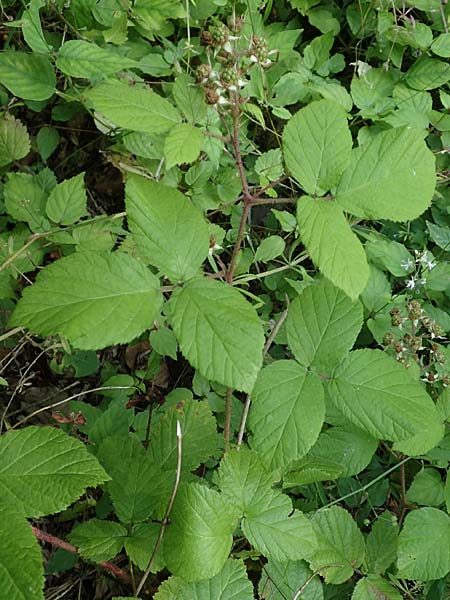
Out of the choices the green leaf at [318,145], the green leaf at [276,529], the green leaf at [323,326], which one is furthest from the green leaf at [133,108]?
the green leaf at [276,529]

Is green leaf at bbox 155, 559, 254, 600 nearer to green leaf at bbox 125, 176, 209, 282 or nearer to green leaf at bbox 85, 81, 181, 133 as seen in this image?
green leaf at bbox 125, 176, 209, 282

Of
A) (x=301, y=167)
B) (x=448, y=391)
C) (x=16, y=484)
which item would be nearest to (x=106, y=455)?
(x=16, y=484)

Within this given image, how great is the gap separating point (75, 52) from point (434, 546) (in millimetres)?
1852

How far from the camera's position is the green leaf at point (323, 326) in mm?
1440

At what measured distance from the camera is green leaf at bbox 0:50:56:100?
192 centimetres

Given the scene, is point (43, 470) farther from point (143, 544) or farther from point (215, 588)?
point (215, 588)

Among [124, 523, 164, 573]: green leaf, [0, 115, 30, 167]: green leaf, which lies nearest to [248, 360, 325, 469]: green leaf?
[124, 523, 164, 573]: green leaf

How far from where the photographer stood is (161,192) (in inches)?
47.9

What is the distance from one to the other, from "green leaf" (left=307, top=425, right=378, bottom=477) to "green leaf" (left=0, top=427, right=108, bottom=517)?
80 centimetres

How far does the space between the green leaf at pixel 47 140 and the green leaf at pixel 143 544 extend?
152 cm

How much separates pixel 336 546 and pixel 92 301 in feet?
3.70

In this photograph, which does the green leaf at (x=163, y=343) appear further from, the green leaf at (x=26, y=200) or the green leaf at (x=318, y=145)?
the green leaf at (x=318, y=145)

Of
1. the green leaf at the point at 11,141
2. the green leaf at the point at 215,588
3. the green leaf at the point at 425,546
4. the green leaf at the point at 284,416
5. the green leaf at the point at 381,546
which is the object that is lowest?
the green leaf at the point at 381,546

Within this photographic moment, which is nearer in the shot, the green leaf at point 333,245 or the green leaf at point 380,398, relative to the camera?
the green leaf at point 333,245
